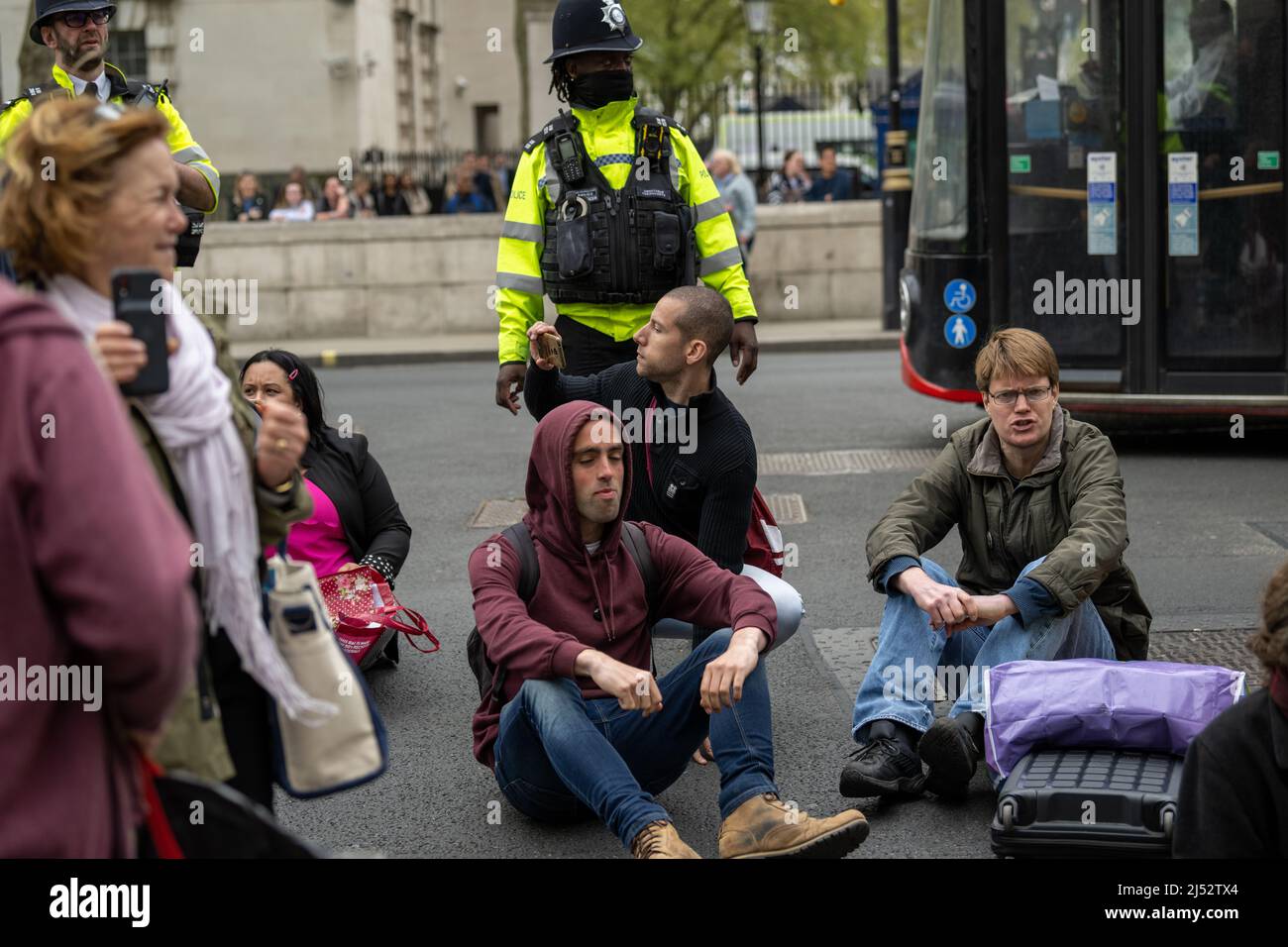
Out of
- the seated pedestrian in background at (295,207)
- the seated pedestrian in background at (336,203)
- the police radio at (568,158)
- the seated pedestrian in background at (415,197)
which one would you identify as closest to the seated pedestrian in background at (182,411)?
the police radio at (568,158)

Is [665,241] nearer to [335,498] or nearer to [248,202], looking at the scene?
[335,498]

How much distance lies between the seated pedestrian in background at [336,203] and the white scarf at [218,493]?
18879mm

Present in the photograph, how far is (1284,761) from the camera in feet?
9.91

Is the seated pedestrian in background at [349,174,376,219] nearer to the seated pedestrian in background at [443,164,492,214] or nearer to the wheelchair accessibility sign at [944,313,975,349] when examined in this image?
the seated pedestrian in background at [443,164,492,214]

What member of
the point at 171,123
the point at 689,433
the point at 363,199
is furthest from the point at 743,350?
the point at 363,199

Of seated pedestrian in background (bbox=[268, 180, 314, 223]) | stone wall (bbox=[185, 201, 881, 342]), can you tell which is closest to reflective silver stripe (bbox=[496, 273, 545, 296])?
stone wall (bbox=[185, 201, 881, 342])

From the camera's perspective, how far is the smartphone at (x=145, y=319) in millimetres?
2479

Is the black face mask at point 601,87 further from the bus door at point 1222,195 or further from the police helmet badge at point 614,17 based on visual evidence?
the bus door at point 1222,195

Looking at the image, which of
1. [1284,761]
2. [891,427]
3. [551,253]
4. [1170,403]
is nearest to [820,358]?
[891,427]

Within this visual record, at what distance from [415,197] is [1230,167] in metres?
15.9

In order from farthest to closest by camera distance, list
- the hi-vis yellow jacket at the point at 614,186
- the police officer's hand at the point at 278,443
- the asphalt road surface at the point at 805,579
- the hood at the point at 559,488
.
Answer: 1. the hi-vis yellow jacket at the point at 614,186
2. the asphalt road surface at the point at 805,579
3. the hood at the point at 559,488
4. the police officer's hand at the point at 278,443

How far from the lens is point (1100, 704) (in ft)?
14.1
